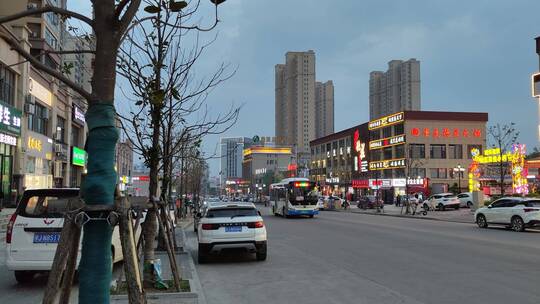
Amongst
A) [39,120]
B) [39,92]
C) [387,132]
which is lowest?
[39,120]

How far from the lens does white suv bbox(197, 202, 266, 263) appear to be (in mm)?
13781

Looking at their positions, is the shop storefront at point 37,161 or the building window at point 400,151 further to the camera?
the building window at point 400,151

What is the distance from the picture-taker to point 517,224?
81.2 feet

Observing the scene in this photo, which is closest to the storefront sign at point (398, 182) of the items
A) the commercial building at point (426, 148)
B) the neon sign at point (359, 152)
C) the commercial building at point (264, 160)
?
the commercial building at point (426, 148)

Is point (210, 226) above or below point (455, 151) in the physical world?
below

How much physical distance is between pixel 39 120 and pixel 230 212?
30017mm

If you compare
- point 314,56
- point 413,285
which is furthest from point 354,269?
point 314,56

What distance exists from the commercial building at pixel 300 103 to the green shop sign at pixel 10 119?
95.0 m

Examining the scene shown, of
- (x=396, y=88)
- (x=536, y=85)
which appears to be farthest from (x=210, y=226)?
(x=396, y=88)

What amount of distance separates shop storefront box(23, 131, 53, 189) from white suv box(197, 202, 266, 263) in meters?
24.5

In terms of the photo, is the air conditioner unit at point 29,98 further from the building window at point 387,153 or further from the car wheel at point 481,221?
the building window at point 387,153

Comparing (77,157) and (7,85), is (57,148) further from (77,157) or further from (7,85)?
(7,85)

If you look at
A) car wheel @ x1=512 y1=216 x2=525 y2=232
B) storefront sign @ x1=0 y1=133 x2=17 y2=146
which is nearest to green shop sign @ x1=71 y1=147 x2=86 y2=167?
storefront sign @ x1=0 y1=133 x2=17 y2=146

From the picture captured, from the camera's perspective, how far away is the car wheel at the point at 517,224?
80.3ft
